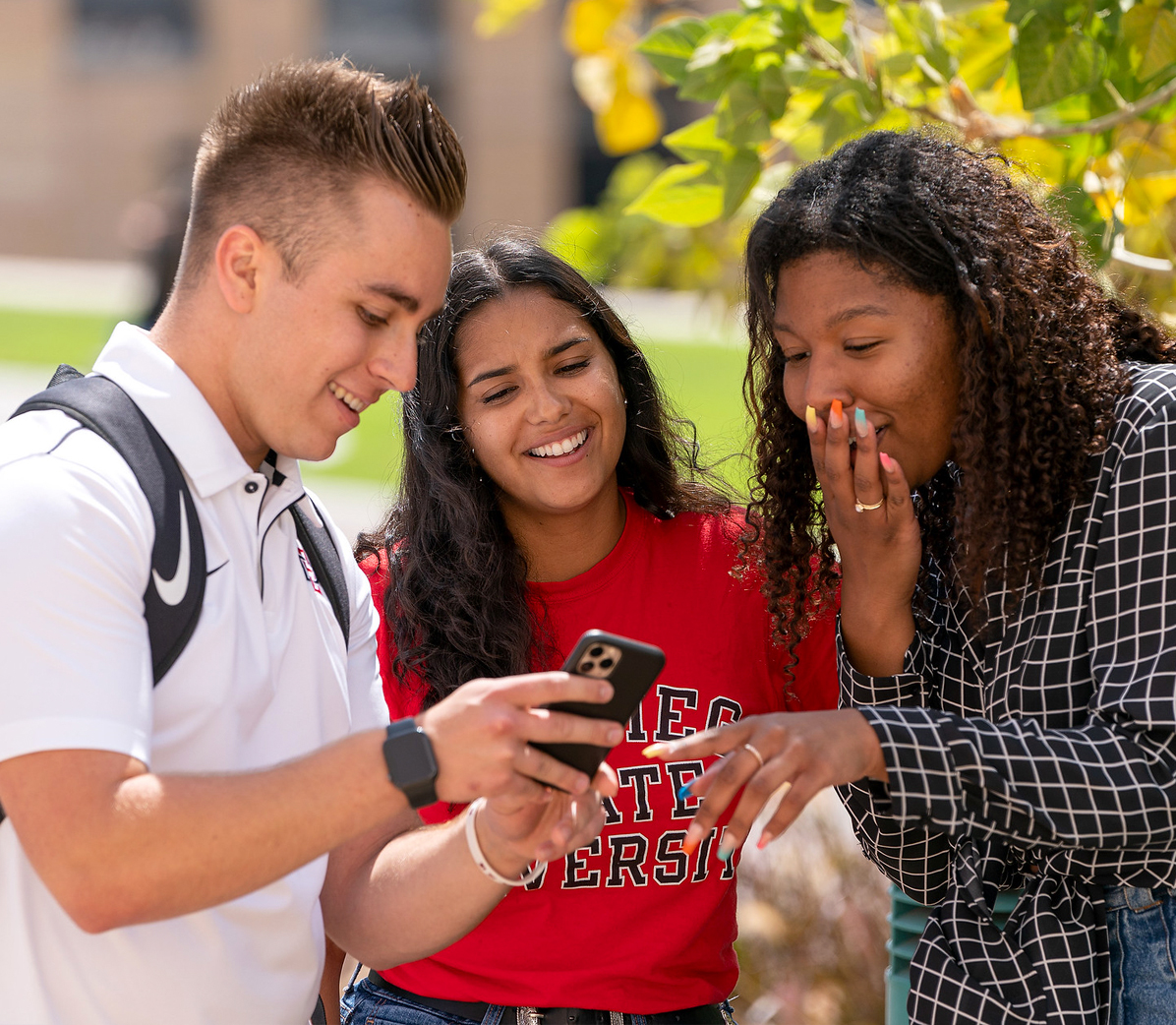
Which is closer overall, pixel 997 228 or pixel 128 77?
pixel 997 228

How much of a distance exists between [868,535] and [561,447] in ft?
2.40

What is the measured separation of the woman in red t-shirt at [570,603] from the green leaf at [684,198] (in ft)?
0.88

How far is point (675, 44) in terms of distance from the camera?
2.81 metres

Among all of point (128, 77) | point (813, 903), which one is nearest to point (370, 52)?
point (128, 77)

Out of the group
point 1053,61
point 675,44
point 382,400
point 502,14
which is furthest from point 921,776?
point 382,400

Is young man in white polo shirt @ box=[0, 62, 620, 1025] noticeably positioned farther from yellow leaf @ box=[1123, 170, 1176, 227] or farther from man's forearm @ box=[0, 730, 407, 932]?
yellow leaf @ box=[1123, 170, 1176, 227]

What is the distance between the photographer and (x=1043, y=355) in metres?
2.22

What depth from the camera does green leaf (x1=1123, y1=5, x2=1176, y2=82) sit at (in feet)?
8.00

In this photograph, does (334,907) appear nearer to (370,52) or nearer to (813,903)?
(813,903)

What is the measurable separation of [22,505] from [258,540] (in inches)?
16.8

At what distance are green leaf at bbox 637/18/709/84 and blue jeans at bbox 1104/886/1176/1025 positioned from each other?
1793 mm

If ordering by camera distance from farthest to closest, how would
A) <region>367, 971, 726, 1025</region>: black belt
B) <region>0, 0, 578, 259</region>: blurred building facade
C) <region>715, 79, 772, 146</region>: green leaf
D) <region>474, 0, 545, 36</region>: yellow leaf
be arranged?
<region>0, 0, 578, 259</region>: blurred building facade < <region>474, 0, 545, 36</region>: yellow leaf < <region>715, 79, 772, 146</region>: green leaf < <region>367, 971, 726, 1025</region>: black belt

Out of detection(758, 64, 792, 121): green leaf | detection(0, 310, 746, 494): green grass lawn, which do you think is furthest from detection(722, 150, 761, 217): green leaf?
detection(0, 310, 746, 494): green grass lawn

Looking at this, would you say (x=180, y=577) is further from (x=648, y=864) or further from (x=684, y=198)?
(x=684, y=198)
